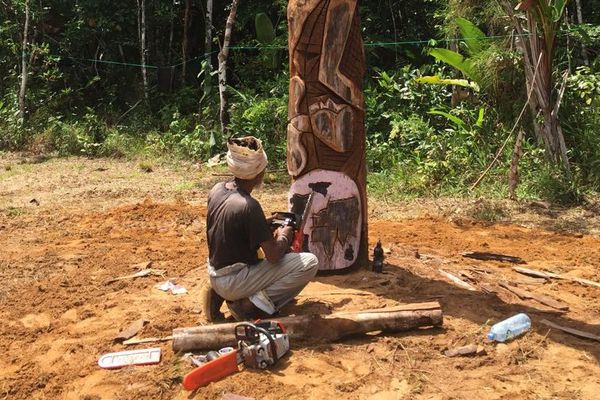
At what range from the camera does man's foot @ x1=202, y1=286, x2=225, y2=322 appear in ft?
13.9

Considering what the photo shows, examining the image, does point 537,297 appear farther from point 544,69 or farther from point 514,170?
point 544,69

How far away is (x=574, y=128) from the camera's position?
897 centimetres

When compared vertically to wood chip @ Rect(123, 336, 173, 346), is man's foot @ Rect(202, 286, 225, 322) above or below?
above

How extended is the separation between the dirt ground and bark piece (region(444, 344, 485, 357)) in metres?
0.04

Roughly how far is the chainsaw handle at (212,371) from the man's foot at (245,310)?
0.63 metres

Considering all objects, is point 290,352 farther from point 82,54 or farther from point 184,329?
point 82,54

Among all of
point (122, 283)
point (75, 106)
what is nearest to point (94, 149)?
point (75, 106)

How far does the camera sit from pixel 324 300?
452cm

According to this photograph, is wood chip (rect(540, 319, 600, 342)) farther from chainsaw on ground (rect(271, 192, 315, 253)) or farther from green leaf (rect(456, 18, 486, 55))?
green leaf (rect(456, 18, 486, 55))

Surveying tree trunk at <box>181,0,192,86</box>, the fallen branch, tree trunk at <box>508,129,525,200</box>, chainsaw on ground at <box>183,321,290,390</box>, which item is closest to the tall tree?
tree trunk at <box>508,129,525,200</box>

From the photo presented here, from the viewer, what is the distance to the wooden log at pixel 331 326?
3768 millimetres

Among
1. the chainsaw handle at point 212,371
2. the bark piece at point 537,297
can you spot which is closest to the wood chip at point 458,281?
the bark piece at point 537,297

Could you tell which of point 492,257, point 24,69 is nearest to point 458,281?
point 492,257

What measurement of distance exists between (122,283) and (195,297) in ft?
2.80
